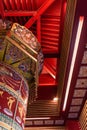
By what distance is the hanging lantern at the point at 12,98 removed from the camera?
3936mm

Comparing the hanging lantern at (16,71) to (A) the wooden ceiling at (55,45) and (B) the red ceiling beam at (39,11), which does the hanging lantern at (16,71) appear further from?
(B) the red ceiling beam at (39,11)

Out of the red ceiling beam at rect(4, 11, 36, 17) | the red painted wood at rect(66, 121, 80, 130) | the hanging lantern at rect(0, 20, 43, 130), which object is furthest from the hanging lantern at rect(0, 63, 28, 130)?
the red painted wood at rect(66, 121, 80, 130)

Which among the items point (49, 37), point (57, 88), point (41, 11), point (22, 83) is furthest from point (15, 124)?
point (57, 88)

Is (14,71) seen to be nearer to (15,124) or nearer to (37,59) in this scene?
(37,59)

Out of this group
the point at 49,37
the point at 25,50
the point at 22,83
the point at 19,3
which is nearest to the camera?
the point at 22,83

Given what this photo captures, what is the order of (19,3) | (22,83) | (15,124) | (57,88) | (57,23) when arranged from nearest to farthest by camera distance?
(15,124)
(22,83)
(19,3)
(57,23)
(57,88)

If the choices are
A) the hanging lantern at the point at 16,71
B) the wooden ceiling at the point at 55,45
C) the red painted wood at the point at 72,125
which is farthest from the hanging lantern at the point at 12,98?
the red painted wood at the point at 72,125

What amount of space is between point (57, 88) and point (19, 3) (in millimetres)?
3519

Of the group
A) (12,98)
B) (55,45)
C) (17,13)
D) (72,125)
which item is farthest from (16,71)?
(72,125)

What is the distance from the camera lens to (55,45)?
8.16m

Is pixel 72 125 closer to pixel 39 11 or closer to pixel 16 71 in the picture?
pixel 39 11

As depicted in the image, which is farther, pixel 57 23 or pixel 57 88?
pixel 57 88

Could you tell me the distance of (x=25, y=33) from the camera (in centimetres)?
586

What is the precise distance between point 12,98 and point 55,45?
4.11 m
